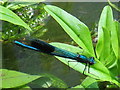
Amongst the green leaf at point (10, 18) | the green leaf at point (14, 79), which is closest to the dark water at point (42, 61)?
the green leaf at point (14, 79)

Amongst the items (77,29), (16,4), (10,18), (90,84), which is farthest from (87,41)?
(16,4)

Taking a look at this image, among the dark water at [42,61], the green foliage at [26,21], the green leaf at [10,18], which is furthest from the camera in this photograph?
the green foliage at [26,21]

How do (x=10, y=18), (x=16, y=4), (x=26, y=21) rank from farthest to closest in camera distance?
(x=26, y=21) < (x=16, y=4) < (x=10, y=18)

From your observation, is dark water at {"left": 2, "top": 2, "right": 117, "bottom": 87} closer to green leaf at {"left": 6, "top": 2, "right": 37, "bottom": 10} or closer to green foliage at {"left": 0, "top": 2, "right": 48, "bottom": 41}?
green foliage at {"left": 0, "top": 2, "right": 48, "bottom": 41}

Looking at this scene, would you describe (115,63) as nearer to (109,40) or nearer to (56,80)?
(109,40)

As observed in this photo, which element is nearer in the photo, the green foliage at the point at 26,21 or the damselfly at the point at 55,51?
the damselfly at the point at 55,51

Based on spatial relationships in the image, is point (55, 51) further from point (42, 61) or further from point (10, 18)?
point (42, 61)

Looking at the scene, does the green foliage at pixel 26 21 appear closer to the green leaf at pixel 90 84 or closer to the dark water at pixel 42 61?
the dark water at pixel 42 61

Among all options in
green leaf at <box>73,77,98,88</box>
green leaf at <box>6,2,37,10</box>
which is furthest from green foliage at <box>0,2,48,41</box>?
green leaf at <box>73,77,98,88</box>
